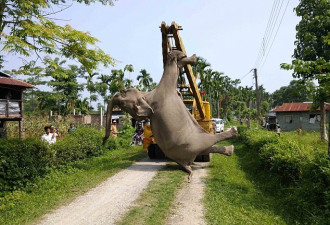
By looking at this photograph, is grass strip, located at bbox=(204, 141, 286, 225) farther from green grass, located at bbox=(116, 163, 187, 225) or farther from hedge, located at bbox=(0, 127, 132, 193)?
hedge, located at bbox=(0, 127, 132, 193)

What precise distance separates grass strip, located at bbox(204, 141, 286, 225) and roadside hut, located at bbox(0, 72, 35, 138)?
45.2 ft

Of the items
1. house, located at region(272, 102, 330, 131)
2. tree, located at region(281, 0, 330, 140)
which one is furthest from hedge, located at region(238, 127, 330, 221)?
house, located at region(272, 102, 330, 131)

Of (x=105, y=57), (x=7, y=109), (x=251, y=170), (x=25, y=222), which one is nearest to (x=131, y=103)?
(x=25, y=222)

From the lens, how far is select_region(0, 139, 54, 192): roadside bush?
7566 mm

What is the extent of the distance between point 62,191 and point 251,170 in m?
6.85

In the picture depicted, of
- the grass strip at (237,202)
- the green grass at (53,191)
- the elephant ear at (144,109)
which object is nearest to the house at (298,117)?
the grass strip at (237,202)

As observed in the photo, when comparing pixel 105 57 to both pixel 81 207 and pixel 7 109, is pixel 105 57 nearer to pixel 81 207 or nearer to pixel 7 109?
pixel 81 207

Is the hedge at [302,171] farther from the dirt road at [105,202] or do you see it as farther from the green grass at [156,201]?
the dirt road at [105,202]

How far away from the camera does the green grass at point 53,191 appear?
6166mm

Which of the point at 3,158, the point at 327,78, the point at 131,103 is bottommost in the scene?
the point at 3,158

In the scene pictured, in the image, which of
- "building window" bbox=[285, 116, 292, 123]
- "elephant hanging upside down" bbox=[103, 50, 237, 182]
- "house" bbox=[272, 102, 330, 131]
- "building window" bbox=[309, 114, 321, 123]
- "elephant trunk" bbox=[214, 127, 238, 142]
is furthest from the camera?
"building window" bbox=[285, 116, 292, 123]

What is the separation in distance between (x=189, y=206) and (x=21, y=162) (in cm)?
513

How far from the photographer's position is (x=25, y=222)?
5.57 meters

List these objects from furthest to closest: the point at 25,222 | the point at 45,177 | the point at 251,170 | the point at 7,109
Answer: the point at 7,109 → the point at 251,170 → the point at 45,177 → the point at 25,222
